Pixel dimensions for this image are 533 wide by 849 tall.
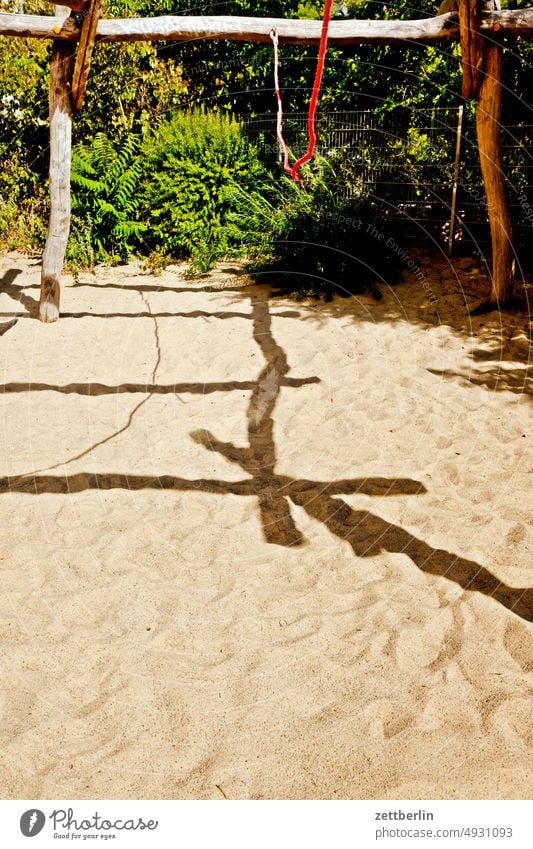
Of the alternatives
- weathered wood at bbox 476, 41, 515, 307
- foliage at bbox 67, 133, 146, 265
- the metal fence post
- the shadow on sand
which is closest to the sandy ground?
the shadow on sand

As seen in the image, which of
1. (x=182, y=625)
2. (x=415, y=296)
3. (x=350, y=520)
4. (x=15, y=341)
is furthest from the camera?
(x=415, y=296)

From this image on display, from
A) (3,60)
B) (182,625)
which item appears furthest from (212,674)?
(3,60)

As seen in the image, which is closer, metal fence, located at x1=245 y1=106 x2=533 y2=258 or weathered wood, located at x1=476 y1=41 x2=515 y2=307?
weathered wood, located at x1=476 y1=41 x2=515 y2=307

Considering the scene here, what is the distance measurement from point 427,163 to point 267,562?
24.6 feet

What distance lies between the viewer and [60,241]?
771cm

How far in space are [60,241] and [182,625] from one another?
5307 mm

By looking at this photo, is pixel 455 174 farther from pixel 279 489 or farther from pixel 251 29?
pixel 279 489


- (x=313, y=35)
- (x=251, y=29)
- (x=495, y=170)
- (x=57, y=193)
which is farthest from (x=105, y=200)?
(x=495, y=170)

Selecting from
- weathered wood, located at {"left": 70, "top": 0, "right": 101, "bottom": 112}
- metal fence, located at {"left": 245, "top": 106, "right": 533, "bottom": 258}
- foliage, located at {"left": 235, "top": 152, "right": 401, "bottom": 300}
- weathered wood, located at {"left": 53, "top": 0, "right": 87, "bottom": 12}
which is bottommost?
foliage, located at {"left": 235, "top": 152, "right": 401, "bottom": 300}

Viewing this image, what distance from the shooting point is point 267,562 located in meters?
4.04

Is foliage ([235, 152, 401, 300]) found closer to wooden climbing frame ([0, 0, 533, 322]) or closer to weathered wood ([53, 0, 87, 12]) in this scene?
wooden climbing frame ([0, 0, 533, 322])

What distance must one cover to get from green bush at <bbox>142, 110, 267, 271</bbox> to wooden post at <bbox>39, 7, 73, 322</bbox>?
7.20 ft

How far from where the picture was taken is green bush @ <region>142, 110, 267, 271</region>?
967 cm
